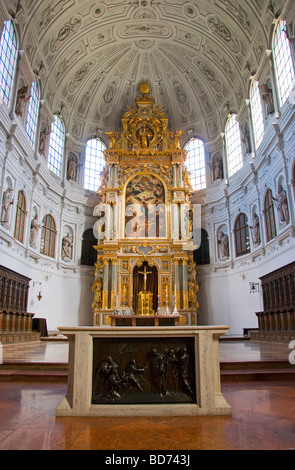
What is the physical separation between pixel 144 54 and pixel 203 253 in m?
16.2

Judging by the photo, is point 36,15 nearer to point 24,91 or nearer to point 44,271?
point 24,91

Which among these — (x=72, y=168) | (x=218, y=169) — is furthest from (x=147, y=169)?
(x=72, y=168)

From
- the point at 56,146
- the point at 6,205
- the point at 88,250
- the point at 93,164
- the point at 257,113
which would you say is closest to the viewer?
the point at 6,205

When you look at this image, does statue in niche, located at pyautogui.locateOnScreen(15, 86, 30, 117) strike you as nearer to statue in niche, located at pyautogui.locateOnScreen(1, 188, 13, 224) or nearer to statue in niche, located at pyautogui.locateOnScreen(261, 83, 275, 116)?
statue in niche, located at pyautogui.locateOnScreen(1, 188, 13, 224)

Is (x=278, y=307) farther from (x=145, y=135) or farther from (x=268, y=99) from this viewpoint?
(x=145, y=135)

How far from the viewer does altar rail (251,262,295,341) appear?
45.3ft

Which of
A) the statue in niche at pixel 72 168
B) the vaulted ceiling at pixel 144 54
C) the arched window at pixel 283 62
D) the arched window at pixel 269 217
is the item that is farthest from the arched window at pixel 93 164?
the arched window at pixel 283 62

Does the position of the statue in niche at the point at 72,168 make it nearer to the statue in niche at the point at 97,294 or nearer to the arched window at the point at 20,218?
the arched window at the point at 20,218

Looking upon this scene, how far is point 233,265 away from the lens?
22.3 metres

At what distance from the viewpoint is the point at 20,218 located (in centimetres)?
1819

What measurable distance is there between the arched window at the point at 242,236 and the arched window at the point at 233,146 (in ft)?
12.1

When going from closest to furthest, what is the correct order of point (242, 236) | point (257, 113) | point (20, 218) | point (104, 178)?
point (20, 218) → point (257, 113) → point (242, 236) → point (104, 178)

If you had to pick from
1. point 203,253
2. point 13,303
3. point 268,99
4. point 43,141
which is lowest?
point 13,303

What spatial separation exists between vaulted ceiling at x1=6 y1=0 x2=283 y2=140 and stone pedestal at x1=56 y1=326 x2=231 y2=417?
1835 centimetres
